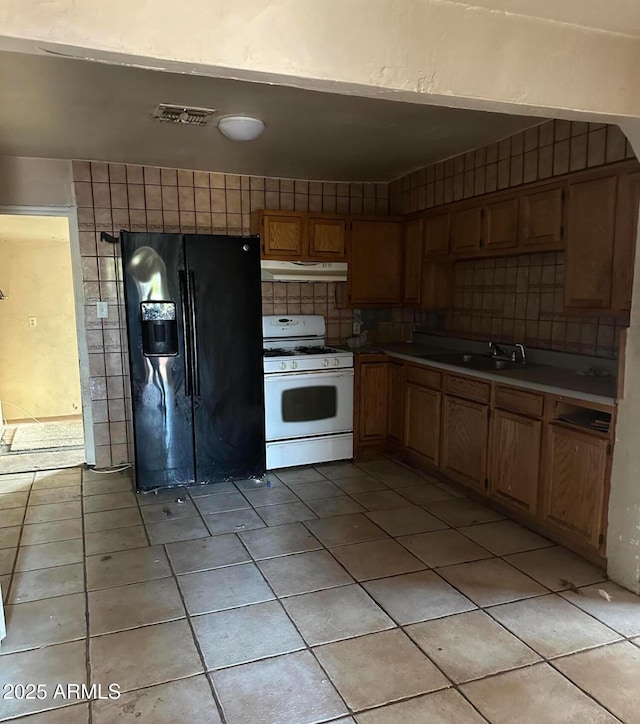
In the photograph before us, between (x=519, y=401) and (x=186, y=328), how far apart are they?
81.6 inches

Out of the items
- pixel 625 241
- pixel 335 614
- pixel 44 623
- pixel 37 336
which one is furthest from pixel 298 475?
pixel 37 336

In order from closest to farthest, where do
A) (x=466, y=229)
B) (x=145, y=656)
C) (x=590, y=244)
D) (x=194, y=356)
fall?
1. (x=145, y=656)
2. (x=590, y=244)
3. (x=194, y=356)
4. (x=466, y=229)

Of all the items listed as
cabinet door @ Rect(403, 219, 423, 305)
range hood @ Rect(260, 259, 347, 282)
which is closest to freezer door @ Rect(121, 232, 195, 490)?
range hood @ Rect(260, 259, 347, 282)

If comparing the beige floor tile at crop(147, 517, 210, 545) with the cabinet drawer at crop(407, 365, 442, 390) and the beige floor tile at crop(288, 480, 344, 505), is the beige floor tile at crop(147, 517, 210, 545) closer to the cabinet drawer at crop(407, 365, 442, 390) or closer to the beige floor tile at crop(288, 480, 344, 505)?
the beige floor tile at crop(288, 480, 344, 505)

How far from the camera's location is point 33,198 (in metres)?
3.82

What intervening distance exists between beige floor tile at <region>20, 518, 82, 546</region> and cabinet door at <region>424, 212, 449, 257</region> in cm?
298

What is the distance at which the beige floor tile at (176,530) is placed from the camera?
2.94 meters

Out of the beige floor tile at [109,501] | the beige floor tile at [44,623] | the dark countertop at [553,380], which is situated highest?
the dark countertop at [553,380]

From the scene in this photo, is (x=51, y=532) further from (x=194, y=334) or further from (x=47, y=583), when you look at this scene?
(x=194, y=334)

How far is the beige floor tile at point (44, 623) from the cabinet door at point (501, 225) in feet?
9.72

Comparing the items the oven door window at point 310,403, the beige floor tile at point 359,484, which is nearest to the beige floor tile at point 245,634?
the beige floor tile at point 359,484

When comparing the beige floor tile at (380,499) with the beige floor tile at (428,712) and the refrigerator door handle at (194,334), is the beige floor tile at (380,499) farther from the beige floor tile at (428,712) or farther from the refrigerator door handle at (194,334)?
the beige floor tile at (428,712)

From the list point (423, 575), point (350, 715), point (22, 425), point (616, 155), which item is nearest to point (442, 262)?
point (616, 155)

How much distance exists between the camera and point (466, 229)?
12.1 feet
